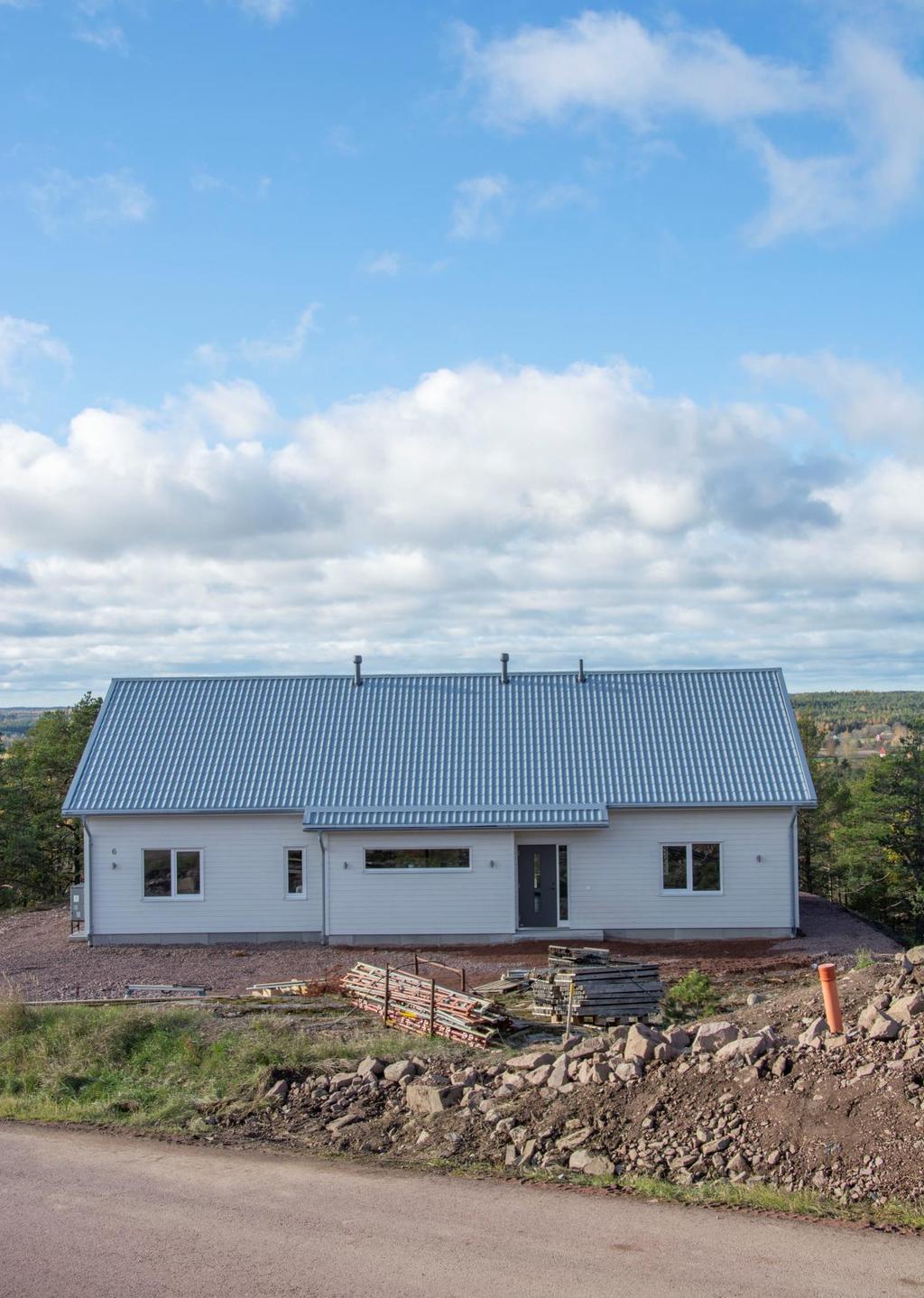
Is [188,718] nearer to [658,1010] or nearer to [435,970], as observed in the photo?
[435,970]

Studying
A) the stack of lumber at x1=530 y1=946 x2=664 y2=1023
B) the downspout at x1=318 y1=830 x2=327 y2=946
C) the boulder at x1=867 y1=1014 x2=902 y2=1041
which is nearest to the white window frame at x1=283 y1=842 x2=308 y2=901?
the downspout at x1=318 y1=830 x2=327 y2=946

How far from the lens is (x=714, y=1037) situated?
12.0 meters

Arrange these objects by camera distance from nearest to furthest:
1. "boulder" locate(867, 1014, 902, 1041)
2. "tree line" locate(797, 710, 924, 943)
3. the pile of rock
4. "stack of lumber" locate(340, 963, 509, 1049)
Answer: the pile of rock → "boulder" locate(867, 1014, 902, 1041) → "stack of lumber" locate(340, 963, 509, 1049) → "tree line" locate(797, 710, 924, 943)

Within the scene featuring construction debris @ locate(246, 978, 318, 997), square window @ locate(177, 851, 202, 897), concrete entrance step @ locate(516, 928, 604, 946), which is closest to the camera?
construction debris @ locate(246, 978, 318, 997)

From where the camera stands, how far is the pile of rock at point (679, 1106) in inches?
384

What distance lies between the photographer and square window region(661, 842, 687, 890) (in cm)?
2500

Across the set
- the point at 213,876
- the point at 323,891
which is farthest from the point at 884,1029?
the point at 213,876

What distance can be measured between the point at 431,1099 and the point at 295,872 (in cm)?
1396

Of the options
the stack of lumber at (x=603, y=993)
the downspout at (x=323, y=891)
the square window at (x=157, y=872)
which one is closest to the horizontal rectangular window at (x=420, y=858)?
the downspout at (x=323, y=891)

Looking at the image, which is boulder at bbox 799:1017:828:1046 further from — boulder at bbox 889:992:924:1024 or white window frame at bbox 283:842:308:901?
white window frame at bbox 283:842:308:901

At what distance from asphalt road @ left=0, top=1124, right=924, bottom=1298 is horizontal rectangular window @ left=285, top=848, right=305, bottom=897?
14.6 meters

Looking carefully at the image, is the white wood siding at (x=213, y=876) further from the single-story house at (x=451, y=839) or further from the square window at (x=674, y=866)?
the square window at (x=674, y=866)

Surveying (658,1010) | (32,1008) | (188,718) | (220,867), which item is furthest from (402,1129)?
(188,718)

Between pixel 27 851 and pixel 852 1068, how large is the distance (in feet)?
109
